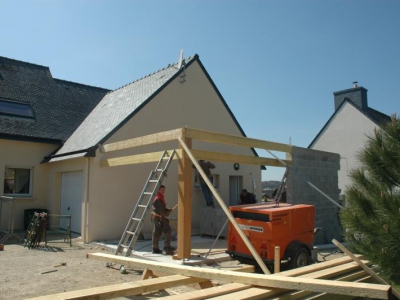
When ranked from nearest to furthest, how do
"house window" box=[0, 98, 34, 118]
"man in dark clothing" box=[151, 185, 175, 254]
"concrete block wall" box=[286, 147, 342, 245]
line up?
"man in dark clothing" box=[151, 185, 175, 254] < "concrete block wall" box=[286, 147, 342, 245] < "house window" box=[0, 98, 34, 118]

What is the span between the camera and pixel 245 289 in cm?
403

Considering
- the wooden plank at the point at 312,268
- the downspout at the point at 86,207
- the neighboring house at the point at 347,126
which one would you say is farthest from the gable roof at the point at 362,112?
the wooden plank at the point at 312,268

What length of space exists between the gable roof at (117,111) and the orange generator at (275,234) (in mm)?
5668

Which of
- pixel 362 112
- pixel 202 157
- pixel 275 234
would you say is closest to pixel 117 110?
pixel 202 157

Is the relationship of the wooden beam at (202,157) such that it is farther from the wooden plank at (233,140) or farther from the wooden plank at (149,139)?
the wooden plank at (233,140)

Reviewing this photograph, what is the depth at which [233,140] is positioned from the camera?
930cm

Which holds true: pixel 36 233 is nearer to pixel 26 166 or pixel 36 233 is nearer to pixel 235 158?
pixel 26 166

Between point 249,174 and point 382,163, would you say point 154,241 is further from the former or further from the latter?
point 249,174

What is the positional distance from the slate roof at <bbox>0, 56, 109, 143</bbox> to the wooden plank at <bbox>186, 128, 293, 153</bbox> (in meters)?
8.23

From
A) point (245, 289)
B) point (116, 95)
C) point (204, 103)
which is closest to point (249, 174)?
point (204, 103)

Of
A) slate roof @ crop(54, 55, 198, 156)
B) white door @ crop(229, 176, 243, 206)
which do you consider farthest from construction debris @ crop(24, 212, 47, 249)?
white door @ crop(229, 176, 243, 206)

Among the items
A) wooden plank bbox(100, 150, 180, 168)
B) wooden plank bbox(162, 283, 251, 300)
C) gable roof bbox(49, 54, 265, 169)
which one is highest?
gable roof bbox(49, 54, 265, 169)

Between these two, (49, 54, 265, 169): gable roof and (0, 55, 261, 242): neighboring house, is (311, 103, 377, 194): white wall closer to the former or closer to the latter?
(0, 55, 261, 242): neighboring house

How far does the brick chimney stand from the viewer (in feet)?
73.6
